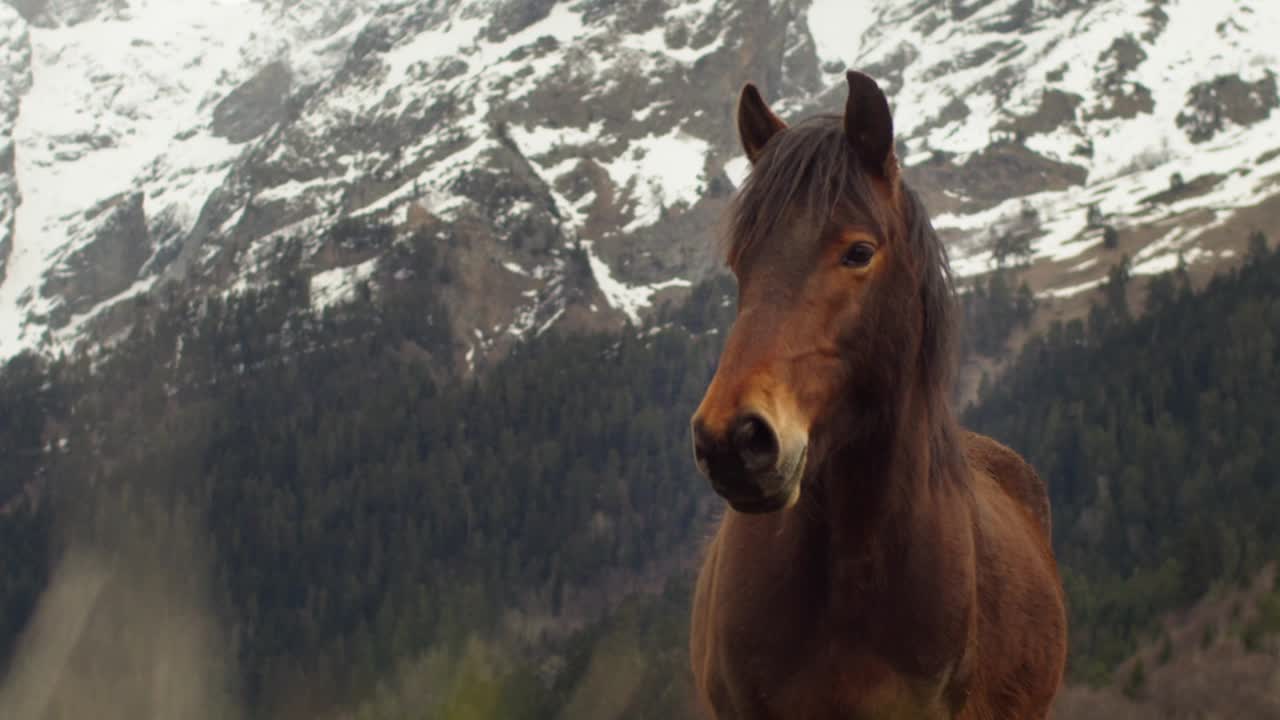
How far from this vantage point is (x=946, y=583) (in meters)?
7.27

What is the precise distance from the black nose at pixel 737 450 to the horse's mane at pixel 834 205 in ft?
4.55

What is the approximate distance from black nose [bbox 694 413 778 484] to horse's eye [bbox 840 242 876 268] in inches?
49.7

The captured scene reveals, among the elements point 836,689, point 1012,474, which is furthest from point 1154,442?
point 836,689

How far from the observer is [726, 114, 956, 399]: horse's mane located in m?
6.79

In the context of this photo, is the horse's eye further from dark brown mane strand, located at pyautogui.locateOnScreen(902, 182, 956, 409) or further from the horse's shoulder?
the horse's shoulder

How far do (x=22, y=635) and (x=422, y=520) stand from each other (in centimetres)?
5511

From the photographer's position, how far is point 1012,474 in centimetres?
1224

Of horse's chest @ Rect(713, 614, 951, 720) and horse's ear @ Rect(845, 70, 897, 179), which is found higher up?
horse's ear @ Rect(845, 70, 897, 179)

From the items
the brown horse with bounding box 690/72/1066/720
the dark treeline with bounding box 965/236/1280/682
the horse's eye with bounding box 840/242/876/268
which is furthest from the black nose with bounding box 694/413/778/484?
the dark treeline with bounding box 965/236/1280/682

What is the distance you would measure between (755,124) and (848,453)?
1.86m

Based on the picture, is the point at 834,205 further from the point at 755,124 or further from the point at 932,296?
the point at 755,124

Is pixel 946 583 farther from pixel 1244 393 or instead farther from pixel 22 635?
pixel 22 635

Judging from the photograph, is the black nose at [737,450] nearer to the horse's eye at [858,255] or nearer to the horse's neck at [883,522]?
the horse's eye at [858,255]

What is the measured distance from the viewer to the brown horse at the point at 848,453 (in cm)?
655
